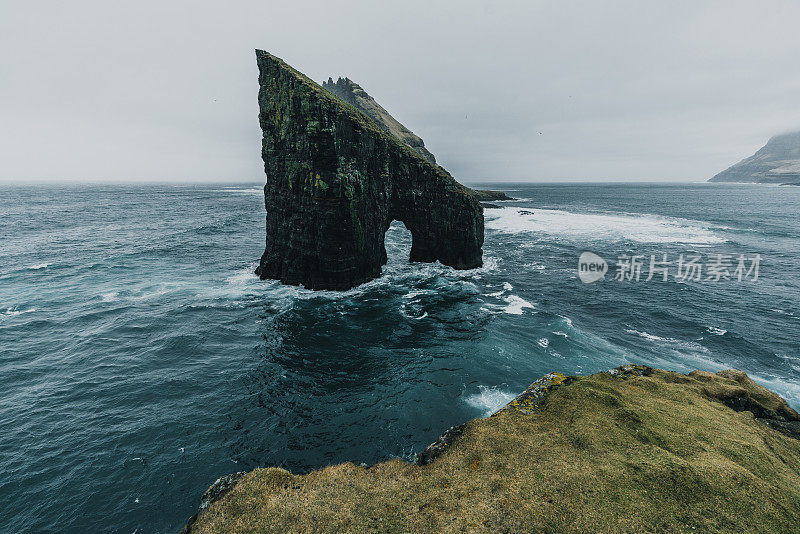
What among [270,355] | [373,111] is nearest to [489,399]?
[270,355]

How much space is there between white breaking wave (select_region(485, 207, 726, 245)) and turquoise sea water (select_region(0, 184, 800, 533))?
21.0 m

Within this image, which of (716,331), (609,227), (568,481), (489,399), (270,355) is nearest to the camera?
(568,481)

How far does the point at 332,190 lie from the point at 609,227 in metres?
86.1

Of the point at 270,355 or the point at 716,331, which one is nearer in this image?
the point at 270,355

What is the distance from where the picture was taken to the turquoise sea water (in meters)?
→ 17.5

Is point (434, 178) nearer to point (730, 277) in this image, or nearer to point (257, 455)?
point (257, 455)

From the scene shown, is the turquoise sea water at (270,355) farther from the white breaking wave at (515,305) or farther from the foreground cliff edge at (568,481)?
the foreground cliff edge at (568,481)

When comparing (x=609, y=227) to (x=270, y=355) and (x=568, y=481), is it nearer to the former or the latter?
(x=270, y=355)

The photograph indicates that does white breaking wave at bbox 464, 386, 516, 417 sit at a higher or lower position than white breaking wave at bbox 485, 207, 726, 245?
lower

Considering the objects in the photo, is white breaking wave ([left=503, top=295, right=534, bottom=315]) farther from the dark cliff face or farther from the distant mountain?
the distant mountain

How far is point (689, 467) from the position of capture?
1091 cm

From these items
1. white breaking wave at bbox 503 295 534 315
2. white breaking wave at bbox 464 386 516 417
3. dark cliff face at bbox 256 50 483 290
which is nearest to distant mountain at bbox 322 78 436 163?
dark cliff face at bbox 256 50 483 290

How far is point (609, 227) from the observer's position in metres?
92.3

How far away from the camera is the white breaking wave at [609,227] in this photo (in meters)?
77.6
